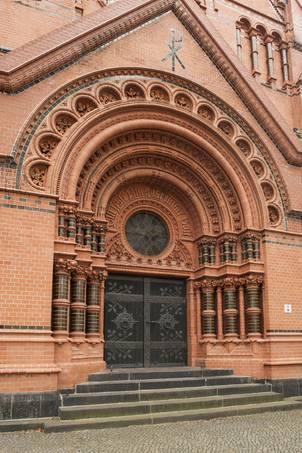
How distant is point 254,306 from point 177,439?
547 cm

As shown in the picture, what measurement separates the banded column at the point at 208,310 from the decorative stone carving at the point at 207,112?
15.7 ft

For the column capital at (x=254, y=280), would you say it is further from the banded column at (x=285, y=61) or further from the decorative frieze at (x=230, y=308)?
the banded column at (x=285, y=61)

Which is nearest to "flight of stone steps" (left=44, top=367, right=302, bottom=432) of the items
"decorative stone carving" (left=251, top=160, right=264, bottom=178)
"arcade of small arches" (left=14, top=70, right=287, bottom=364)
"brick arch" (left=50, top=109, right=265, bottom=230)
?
"arcade of small arches" (left=14, top=70, right=287, bottom=364)

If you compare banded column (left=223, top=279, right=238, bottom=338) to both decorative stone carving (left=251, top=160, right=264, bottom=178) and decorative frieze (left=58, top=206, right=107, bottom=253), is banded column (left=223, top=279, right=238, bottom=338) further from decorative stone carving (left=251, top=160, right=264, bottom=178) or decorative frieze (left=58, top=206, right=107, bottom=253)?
decorative frieze (left=58, top=206, right=107, bottom=253)

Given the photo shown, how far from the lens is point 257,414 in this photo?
10.4 meters

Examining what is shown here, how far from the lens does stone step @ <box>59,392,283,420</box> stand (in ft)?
30.4

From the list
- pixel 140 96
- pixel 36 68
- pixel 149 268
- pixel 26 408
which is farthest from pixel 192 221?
pixel 26 408

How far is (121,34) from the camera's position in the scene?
12852mm

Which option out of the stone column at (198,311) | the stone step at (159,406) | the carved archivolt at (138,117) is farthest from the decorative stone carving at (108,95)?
the stone step at (159,406)

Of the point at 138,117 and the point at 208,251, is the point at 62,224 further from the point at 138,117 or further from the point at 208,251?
the point at 208,251

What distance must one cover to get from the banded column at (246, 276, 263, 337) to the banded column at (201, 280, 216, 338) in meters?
1.02

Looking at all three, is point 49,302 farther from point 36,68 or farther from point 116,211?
point 36,68

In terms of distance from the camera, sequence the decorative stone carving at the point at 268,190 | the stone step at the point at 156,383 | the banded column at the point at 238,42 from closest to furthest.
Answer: the stone step at the point at 156,383
the decorative stone carving at the point at 268,190
the banded column at the point at 238,42

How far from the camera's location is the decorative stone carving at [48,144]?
36.3 ft
